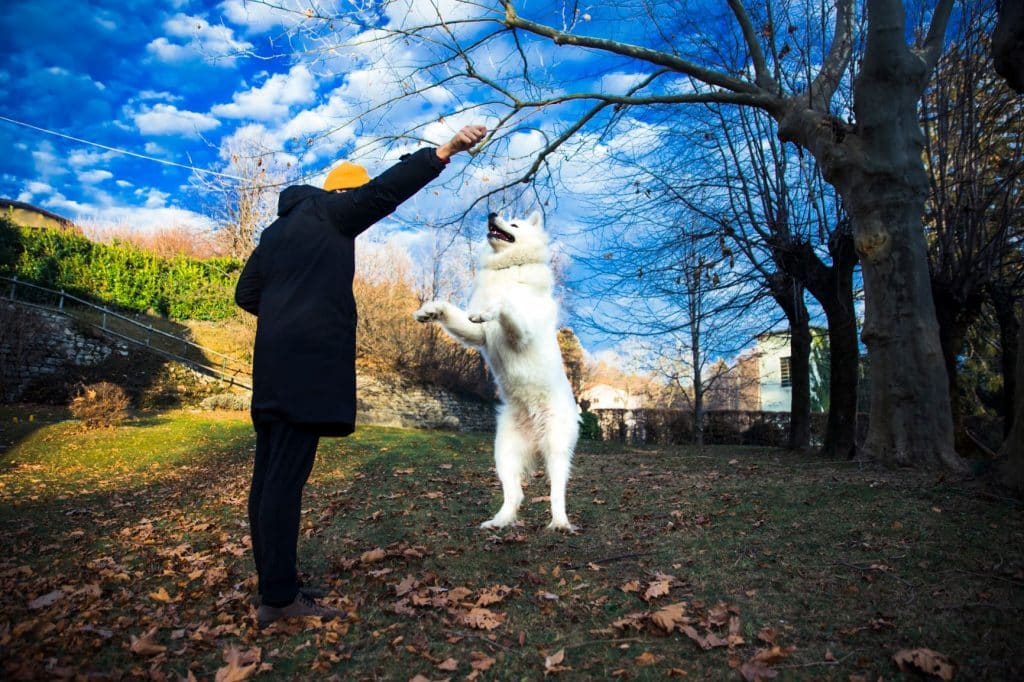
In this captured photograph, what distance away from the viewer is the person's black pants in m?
2.84

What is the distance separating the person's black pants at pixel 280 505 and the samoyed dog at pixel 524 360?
1.82 meters

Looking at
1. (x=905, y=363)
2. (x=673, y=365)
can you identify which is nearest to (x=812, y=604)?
(x=905, y=363)

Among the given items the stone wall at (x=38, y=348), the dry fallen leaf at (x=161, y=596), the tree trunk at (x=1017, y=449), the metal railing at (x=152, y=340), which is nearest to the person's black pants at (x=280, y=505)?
the dry fallen leaf at (x=161, y=596)

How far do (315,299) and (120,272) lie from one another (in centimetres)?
2482

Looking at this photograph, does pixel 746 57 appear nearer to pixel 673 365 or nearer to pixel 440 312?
pixel 440 312

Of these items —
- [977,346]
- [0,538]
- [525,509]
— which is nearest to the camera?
[0,538]

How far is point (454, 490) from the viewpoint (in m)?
7.19

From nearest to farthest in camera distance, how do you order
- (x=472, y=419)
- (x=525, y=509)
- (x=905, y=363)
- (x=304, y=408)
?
1. (x=304, y=408)
2. (x=525, y=509)
3. (x=905, y=363)
4. (x=472, y=419)

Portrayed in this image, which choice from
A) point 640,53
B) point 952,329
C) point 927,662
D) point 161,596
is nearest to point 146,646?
point 161,596

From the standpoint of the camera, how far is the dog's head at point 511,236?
187 inches

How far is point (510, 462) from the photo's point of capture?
16.0 ft

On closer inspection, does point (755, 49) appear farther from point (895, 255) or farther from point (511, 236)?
point (511, 236)

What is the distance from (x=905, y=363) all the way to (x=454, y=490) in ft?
18.4

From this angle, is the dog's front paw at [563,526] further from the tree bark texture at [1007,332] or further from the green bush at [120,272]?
the green bush at [120,272]
